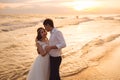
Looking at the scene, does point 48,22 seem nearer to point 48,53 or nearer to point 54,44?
point 54,44

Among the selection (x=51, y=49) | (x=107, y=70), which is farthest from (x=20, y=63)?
(x=51, y=49)

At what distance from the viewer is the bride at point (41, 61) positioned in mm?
A: 6074

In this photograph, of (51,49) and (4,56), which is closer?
(51,49)

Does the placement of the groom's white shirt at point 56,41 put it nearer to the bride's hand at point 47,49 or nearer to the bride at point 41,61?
the bride's hand at point 47,49

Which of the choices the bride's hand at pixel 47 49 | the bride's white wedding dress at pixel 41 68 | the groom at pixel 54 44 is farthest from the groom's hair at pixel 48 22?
the bride's white wedding dress at pixel 41 68

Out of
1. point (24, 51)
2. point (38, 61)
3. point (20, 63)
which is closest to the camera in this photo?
point (38, 61)

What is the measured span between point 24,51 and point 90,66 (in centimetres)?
470

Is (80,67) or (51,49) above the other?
(51,49)

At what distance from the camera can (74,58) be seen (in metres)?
11.1

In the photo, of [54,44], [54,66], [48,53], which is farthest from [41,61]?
[54,44]

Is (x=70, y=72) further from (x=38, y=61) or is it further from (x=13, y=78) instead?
(x=38, y=61)

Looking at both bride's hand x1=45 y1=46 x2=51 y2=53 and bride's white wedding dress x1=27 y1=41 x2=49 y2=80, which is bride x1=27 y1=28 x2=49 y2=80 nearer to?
bride's white wedding dress x1=27 y1=41 x2=49 y2=80

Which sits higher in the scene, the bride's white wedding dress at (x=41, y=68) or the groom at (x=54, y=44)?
the groom at (x=54, y=44)

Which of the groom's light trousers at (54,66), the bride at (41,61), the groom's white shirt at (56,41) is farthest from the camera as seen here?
the bride at (41,61)
